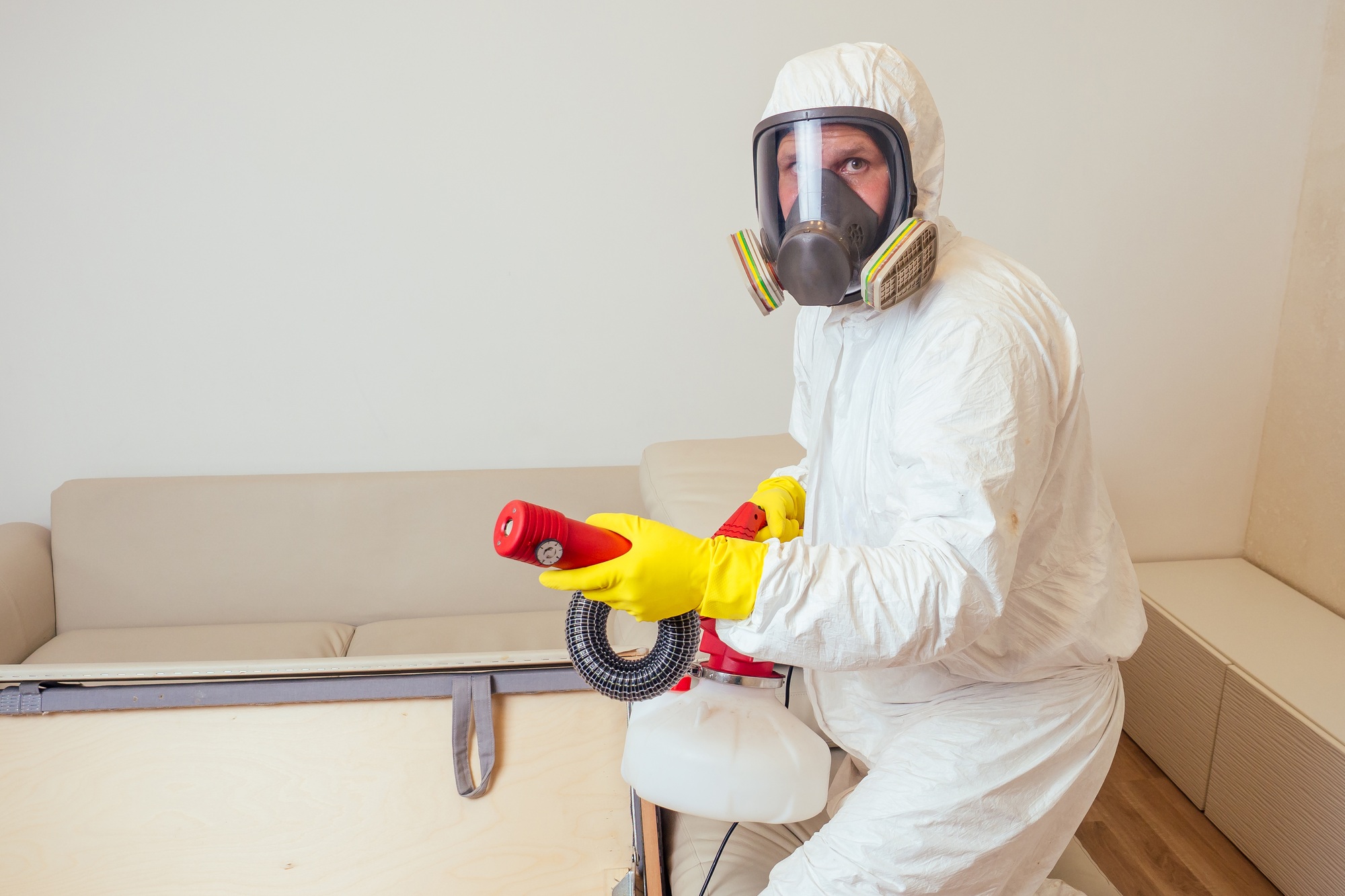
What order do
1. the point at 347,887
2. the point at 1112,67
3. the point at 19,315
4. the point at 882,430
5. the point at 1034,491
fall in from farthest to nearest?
the point at 1112,67, the point at 19,315, the point at 347,887, the point at 882,430, the point at 1034,491

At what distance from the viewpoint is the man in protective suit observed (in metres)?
0.85

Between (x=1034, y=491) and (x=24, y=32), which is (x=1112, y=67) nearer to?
(x=1034, y=491)

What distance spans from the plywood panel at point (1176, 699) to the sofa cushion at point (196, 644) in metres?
1.91

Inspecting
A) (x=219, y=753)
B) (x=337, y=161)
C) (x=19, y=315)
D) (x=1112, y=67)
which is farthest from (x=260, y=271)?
(x=1112, y=67)

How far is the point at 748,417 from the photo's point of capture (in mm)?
2459

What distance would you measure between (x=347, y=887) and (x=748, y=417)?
1608 mm

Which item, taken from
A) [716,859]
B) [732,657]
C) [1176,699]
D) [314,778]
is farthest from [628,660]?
[1176,699]

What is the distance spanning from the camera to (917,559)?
845 mm

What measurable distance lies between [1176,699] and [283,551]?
225 centimetres

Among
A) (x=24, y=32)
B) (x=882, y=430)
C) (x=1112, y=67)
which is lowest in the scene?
(x=882, y=430)

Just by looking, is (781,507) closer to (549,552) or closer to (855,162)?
(855,162)

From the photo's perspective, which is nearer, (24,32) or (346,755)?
(346,755)

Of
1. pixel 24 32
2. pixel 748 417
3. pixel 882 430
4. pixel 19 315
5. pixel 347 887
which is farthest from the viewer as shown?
pixel 748 417

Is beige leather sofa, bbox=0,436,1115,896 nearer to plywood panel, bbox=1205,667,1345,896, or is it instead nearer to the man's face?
plywood panel, bbox=1205,667,1345,896
